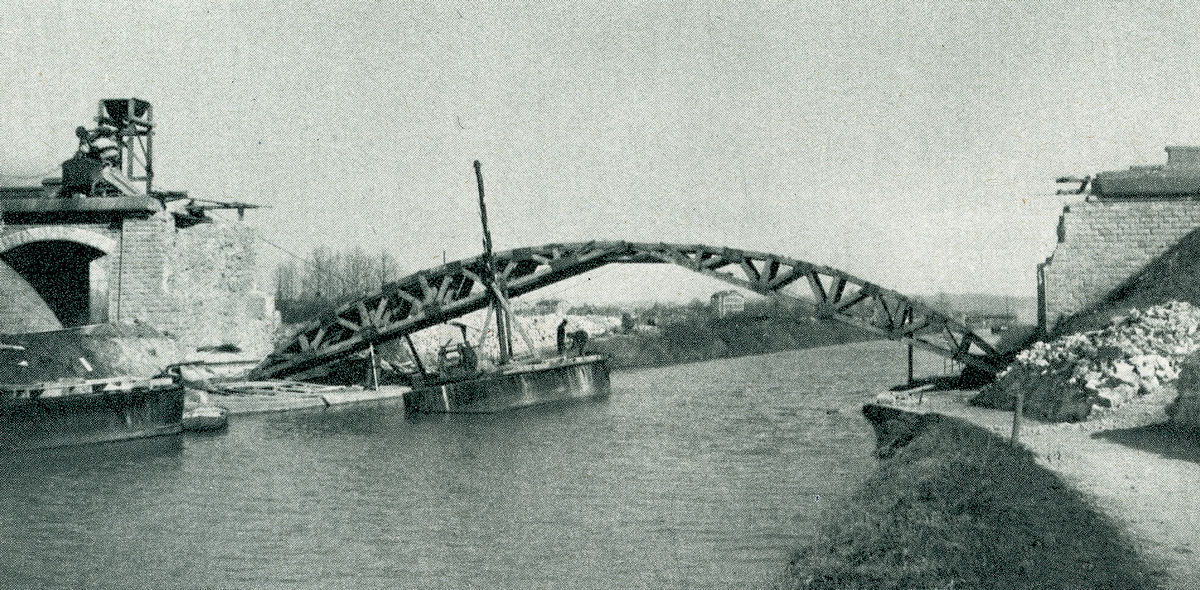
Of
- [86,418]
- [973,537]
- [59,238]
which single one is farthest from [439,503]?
[59,238]

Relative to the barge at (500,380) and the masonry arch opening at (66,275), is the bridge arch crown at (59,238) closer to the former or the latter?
the masonry arch opening at (66,275)

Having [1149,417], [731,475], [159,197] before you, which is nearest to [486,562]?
[731,475]

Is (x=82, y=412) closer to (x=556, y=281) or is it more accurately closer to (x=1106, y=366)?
(x=556, y=281)

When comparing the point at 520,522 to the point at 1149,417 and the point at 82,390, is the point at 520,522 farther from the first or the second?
the point at 82,390

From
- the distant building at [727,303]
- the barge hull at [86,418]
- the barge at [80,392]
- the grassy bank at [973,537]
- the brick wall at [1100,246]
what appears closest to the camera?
the grassy bank at [973,537]

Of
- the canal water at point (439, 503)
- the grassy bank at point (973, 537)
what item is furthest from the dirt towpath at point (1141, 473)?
the canal water at point (439, 503)

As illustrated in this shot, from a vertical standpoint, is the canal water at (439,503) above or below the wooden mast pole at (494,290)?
below
